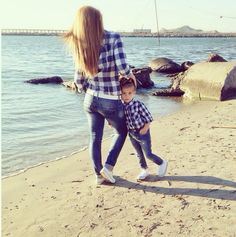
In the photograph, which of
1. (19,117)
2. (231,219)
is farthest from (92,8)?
(19,117)

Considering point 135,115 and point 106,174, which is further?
point 106,174

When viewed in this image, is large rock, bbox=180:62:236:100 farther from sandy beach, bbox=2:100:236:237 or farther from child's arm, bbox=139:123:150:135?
child's arm, bbox=139:123:150:135

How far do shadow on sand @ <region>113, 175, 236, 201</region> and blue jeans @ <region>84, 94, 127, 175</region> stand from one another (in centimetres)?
34

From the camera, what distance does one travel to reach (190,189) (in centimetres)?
484

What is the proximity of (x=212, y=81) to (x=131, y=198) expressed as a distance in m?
8.29

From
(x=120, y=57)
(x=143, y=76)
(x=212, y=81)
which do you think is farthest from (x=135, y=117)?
(x=143, y=76)

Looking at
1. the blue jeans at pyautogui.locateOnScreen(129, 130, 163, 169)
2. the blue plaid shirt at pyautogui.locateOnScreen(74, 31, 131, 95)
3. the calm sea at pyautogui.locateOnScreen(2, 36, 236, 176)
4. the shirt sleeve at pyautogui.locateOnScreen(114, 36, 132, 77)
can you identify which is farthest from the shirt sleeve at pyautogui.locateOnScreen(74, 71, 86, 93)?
the blue jeans at pyautogui.locateOnScreen(129, 130, 163, 169)

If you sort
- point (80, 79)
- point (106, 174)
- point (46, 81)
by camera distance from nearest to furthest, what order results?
point (80, 79)
point (106, 174)
point (46, 81)

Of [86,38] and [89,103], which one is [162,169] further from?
[86,38]

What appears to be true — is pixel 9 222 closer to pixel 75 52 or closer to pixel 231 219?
pixel 75 52

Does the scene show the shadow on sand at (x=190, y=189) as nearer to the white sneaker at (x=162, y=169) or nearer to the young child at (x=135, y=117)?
the white sneaker at (x=162, y=169)

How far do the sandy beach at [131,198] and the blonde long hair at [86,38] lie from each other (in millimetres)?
1290

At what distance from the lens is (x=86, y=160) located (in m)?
6.58

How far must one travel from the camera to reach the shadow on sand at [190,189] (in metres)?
4.67
